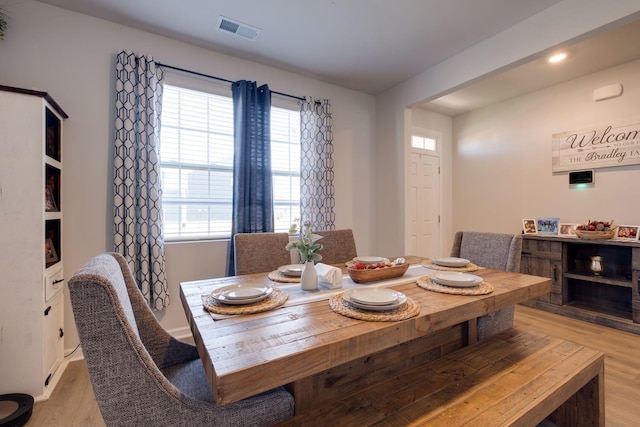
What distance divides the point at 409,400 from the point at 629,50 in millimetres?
3876

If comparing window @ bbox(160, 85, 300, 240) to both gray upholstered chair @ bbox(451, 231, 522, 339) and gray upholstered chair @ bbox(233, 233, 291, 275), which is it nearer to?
gray upholstered chair @ bbox(233, 233, 291, 275)

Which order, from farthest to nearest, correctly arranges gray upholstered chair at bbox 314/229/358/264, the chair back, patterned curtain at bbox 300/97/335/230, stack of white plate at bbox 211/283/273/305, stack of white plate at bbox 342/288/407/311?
patterned curtain at bbox 300/97/335/230, gray upholstered chair at bbox 314/229/358/264, the chair back, stack of white plate at bbox 211/283/273/305, stack of white plate at bbox 342/288/407/311

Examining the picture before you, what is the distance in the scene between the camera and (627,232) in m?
2.91

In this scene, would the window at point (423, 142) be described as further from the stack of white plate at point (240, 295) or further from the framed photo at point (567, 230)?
the stack of white plate at point (240, 295)

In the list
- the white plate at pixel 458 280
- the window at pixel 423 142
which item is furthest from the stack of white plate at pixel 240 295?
the window at pixel 423 142

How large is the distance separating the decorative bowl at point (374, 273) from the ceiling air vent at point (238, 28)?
2.21 meters

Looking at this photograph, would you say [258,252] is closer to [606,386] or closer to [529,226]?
[606,386]

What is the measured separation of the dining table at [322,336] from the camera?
82 centimetres

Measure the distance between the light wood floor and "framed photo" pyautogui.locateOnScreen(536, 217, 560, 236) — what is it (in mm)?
1058

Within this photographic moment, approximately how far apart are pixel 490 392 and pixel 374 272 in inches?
28.4

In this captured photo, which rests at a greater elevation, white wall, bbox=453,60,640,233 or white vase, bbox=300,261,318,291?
white wall, bbox=453,60,640,233

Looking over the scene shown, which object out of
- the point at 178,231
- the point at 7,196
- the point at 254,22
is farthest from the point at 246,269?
the point at 254,22

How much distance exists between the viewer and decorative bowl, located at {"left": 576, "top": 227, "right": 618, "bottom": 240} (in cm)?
289

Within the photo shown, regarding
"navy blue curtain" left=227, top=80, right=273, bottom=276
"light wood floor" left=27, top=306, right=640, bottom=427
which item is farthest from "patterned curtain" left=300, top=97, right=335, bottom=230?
"light wood floor" left=27, top=306, right=640, bottom=427
